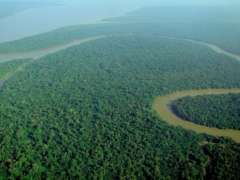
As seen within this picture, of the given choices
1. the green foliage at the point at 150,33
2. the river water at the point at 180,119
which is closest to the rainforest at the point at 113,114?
the river water at the point at 180,119

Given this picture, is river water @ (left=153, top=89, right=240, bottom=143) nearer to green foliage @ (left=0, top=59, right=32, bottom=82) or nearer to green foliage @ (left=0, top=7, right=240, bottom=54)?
green foliage @ (left=0, top=7, right=240, bottom=54)

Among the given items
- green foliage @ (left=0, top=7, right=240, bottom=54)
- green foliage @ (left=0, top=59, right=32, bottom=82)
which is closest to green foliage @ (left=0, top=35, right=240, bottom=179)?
Result: green foliage @ (left=0, top=59, right=32, bottom=82)

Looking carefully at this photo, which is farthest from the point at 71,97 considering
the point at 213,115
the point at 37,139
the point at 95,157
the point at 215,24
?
the point at 215,24

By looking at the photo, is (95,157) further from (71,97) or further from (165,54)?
(165,54)

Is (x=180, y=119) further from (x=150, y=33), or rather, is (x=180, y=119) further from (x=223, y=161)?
(x=150, y=33)

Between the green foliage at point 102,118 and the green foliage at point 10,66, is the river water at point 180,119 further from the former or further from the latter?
the green foliage at point 10,66

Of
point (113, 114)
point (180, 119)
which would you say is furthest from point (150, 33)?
point (113, 114)

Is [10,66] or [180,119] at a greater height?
[10,66]

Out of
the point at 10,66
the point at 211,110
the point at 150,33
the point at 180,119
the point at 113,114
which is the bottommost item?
the point at 180,119

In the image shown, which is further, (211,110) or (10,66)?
(10,66)
